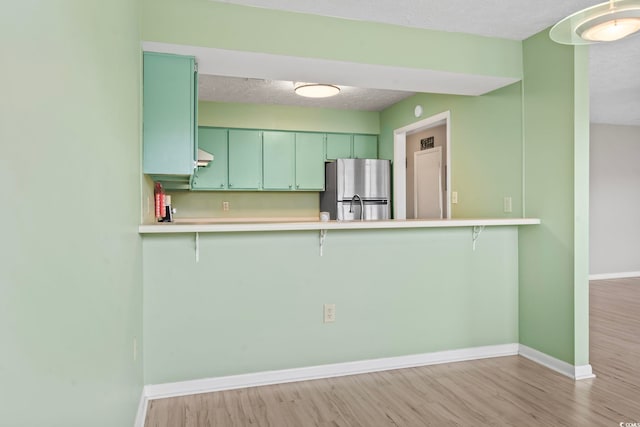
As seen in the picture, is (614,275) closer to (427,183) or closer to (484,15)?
(427,183)

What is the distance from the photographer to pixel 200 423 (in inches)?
91.0

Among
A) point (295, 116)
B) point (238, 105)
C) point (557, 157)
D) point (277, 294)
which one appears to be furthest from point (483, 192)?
point (238, 105)

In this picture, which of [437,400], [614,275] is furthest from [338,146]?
[614,275]

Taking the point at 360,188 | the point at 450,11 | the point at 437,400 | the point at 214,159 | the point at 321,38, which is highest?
the point at 450,11

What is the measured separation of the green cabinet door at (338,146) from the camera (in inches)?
231

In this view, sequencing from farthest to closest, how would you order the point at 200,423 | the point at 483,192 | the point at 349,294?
the point at 483,192 < the point at 349,294 < the point at 200,423

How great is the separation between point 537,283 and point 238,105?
399cm

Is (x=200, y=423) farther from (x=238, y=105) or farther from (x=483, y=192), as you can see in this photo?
(x=238, y=105)

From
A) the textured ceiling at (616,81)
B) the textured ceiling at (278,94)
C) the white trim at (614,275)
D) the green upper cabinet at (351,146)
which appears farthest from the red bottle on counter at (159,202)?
the white trim at (614,275)

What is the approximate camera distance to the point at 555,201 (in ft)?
10.1

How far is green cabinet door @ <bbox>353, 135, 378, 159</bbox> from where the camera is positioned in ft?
19.5

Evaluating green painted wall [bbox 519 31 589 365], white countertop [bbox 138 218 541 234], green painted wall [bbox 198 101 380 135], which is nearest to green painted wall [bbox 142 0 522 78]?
green painted wall [bbox 519 31 589 365]

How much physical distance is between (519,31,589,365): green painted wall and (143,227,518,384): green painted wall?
22 centimetres

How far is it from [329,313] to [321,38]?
1.85 m
